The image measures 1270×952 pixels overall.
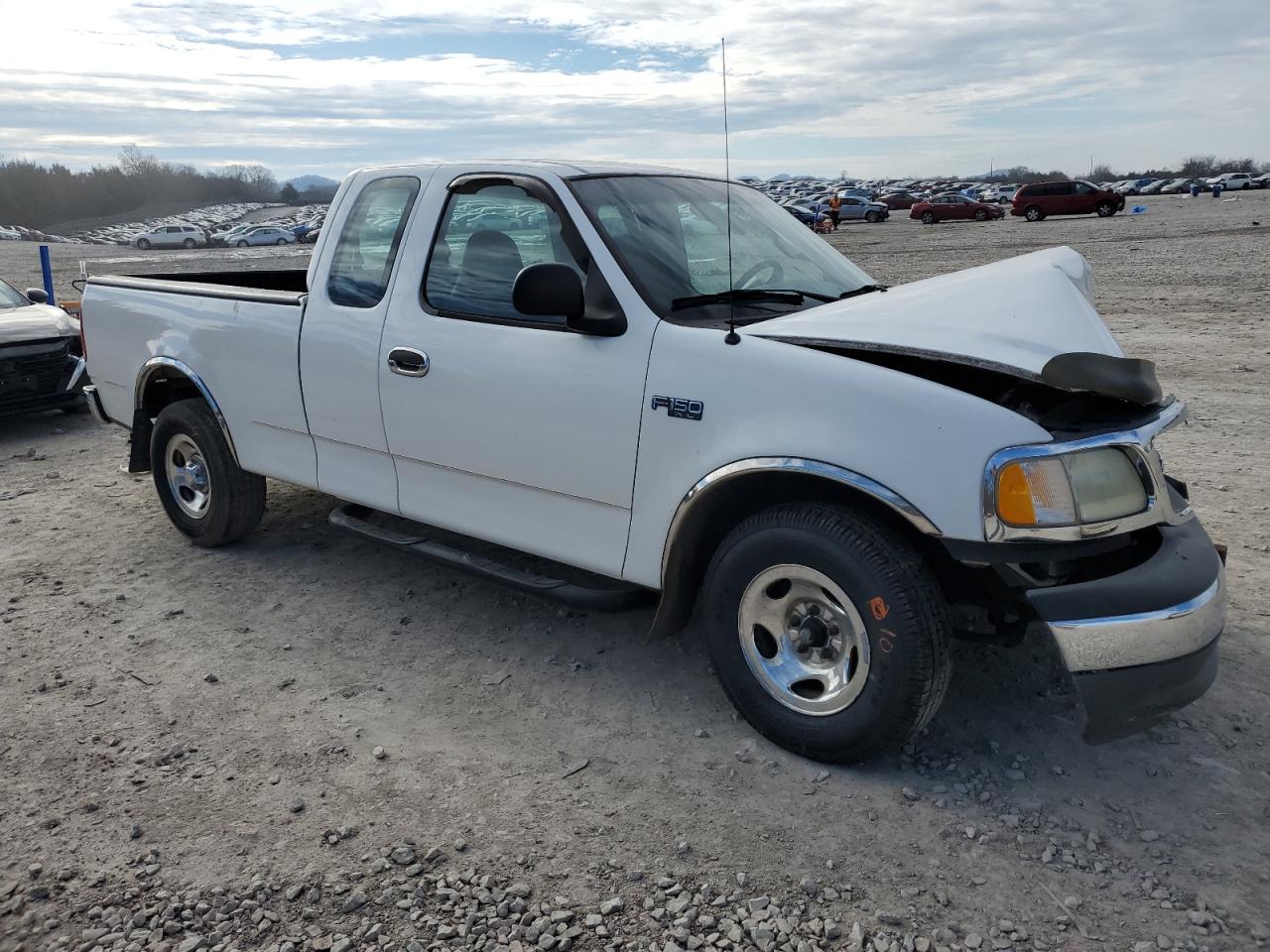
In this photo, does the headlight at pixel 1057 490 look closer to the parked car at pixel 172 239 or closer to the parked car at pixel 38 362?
the parked car at pixel 38 362

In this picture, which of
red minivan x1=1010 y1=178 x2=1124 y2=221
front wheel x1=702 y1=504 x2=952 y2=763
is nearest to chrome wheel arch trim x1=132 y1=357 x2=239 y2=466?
front wheel x1=702 y1=504 x2=952 y2=763

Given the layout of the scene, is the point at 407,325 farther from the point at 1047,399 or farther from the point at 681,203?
the point at 1047,399

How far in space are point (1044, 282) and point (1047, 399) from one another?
67 cm

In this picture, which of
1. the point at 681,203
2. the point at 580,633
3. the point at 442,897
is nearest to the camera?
the point at 442,897

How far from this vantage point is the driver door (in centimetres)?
377

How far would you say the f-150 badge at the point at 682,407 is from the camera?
137 inches

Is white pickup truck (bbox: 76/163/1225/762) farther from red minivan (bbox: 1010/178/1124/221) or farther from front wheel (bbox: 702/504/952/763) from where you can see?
red minivan (bbox: 1010/178/1124/221)

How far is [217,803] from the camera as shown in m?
3.41

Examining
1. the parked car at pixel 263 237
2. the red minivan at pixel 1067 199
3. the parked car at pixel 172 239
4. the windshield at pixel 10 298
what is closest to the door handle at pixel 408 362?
the windshield at pixel 10 298

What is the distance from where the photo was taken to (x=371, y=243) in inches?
185

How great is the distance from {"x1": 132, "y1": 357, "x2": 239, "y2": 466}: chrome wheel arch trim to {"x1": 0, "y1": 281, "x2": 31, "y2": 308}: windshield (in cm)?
516

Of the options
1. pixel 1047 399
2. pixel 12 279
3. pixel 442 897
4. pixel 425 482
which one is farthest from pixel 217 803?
pixel 12 279

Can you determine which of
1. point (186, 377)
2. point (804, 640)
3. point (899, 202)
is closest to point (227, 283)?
point (186, 377)

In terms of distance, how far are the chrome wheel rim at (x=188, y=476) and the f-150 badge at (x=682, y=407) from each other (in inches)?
126
